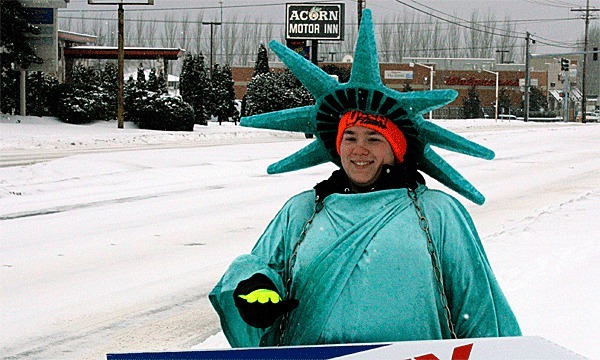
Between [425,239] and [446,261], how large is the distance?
0.29 ft

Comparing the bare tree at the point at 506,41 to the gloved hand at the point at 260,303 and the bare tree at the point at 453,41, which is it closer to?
the bare tree at the point at 453,41

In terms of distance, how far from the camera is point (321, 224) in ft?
8.29

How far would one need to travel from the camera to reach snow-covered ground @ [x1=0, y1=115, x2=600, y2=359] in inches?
235

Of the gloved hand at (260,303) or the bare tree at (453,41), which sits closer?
the gloved hand at (260,303)

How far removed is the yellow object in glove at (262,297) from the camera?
7.66 feet

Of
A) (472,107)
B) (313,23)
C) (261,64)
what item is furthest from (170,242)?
(472,107)

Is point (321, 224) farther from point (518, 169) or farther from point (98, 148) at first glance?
point (98, 148)

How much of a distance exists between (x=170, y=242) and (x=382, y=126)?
24.5 ft

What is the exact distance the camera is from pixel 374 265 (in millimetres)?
2373

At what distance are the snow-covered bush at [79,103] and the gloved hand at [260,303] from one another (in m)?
32.8

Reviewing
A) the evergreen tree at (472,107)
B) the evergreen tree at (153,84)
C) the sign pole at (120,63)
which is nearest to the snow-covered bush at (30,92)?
the sign pole at (120,63)

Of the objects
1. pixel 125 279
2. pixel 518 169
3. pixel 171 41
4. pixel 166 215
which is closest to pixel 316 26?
pixel 518 169

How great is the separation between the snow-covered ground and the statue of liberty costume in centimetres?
276

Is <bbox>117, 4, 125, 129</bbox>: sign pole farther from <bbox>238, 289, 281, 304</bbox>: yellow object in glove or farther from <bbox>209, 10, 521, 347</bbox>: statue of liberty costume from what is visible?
<bbox>238, 289, 281, 304</bbox>: yellow object in glove
